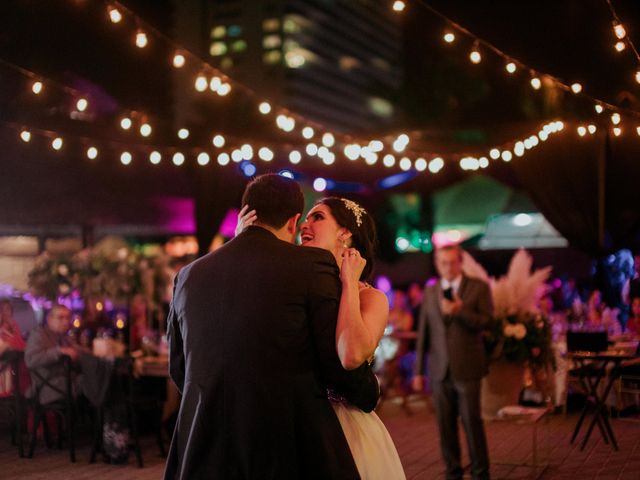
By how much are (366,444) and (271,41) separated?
57240 mm

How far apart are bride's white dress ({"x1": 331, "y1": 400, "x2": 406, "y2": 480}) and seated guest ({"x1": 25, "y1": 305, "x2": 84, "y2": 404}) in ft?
18.6

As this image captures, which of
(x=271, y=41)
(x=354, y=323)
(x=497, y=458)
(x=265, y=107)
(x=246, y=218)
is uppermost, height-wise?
(x=271, y=41)

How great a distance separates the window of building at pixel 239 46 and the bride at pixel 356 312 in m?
51.0

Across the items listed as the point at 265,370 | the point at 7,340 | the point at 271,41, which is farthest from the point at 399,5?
the point at 271,41

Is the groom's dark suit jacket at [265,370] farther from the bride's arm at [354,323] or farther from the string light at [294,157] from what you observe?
the string light at [294,157]

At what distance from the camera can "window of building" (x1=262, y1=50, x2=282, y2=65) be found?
58.7 m

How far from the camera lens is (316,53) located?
67.7 metres

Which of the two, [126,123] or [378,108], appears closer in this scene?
[126,123]

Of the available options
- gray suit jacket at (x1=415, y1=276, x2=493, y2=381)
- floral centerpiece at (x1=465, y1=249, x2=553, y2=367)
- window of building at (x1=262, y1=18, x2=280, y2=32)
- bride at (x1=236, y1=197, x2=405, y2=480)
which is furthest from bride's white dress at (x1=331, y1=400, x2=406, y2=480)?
window of building at (x1=262, y1=18, x2=280, y2=32)

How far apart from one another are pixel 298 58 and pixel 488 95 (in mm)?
49474

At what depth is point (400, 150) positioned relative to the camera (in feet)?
29.7

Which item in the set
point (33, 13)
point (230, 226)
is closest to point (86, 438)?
point (230, 226)

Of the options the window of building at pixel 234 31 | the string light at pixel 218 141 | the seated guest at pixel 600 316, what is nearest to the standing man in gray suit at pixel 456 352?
the string light at pixel 218 141

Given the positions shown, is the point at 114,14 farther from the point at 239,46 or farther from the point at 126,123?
the point at 239,46
